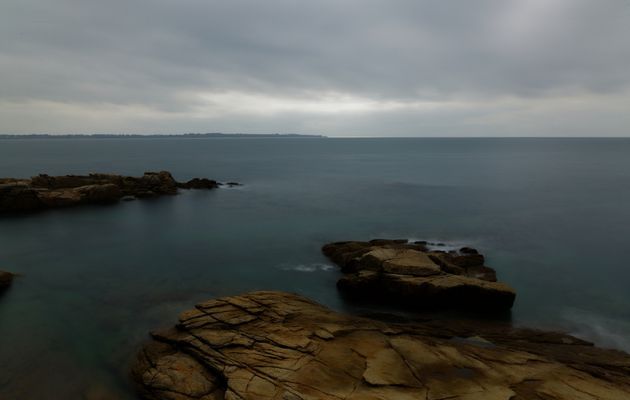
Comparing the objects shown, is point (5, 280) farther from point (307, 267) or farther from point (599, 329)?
point (599, 329)

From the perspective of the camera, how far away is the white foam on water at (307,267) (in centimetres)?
2958

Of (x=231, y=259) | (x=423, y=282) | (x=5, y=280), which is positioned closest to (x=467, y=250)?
(x=423, y=282)

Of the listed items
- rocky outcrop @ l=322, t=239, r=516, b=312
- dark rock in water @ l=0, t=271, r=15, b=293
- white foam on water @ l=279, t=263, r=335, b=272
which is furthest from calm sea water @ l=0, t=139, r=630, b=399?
rocky outcrop @ l=322, t=239, r=516, b=312

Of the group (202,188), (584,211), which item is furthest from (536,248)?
(202,188)

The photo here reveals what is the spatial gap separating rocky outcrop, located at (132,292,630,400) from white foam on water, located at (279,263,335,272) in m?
10.00

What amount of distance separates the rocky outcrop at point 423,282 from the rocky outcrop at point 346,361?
9.91 feet

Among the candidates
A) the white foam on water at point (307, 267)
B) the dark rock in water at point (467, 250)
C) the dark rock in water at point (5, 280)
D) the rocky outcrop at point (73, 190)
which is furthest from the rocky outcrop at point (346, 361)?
the rocky outcrop at point (73, 190)

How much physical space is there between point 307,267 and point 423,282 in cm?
1023

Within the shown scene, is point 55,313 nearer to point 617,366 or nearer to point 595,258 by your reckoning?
point 617,366

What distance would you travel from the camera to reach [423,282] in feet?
74.5

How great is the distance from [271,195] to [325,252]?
33599mm

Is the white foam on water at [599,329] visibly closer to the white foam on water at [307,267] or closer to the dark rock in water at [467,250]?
the dark rock in water at [467,250]

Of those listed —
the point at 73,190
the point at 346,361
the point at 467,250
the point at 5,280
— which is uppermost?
the point at 73,190

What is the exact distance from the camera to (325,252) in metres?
33.2
